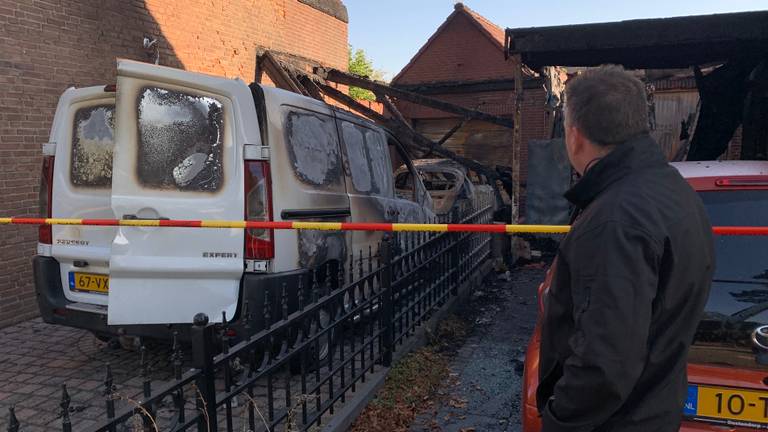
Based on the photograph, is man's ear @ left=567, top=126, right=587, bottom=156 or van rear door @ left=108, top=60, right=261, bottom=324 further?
van rear door @ left=108, top=60, right=261, bottom=324

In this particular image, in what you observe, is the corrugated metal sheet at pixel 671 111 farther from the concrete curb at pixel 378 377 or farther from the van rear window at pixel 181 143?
the van rear window at pixel 181 143

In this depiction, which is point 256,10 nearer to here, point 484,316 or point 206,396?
point 484,316

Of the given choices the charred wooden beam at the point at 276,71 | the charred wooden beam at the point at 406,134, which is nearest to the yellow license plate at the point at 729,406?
the charred wooden beam at the point at 276,71

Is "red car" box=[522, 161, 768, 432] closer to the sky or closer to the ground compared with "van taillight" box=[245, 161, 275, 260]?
closer to the ground

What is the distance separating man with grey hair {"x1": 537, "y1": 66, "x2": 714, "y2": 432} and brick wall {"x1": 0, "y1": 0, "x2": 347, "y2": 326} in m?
5.90

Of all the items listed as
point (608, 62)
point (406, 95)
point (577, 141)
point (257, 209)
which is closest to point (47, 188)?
point (257, 209)

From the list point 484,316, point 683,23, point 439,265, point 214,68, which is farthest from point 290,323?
point 214,68

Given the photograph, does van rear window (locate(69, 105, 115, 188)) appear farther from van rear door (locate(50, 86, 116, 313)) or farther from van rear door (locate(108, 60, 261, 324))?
van rear door (locate(108, 60, 261, 324))

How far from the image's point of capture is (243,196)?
3527mm

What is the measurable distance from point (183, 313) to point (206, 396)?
1314mm

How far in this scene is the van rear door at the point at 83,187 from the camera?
392 cm

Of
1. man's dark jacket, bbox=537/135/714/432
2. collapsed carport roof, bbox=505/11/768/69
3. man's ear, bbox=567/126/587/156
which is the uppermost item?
collapsed carport roof, bbox=505/11/768/69

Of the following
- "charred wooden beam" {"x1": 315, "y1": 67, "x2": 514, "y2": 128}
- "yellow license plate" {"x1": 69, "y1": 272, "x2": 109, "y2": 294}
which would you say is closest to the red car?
"yellow license plate" {"x1": 69, "y1": 272, "x2": 109, "y2": 294}

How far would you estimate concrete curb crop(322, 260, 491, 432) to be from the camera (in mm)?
3398
